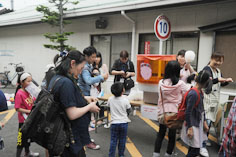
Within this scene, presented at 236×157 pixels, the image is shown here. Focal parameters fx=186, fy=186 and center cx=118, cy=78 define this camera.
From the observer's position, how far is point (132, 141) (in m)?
4.14

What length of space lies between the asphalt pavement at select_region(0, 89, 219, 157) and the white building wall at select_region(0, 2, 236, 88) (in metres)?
2.85

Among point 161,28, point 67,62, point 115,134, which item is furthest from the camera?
point 161,28

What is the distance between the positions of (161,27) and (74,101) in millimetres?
3722

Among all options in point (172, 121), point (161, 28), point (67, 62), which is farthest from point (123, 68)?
point (67, 62)

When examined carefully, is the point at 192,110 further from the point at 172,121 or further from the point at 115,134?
the point at 115,134

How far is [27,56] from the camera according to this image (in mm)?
11805

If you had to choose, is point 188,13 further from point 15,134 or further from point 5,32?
point 5,32

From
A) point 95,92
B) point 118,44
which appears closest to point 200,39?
point 118,44

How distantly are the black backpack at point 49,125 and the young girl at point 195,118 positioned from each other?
1.64 metres

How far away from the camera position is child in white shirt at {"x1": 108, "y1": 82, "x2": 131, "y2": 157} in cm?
312

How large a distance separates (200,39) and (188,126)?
4323 mm

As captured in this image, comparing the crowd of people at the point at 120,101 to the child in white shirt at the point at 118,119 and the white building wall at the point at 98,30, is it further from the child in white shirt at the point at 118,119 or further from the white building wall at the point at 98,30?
the white building wall at the point at 98,30

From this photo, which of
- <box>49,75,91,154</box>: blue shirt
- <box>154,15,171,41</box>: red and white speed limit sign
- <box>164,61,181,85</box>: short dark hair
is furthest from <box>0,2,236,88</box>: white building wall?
<box>49,75,91,154</box>: blue shirt

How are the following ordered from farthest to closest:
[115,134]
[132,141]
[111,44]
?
[111,44] < [132,141] < [115,134]
